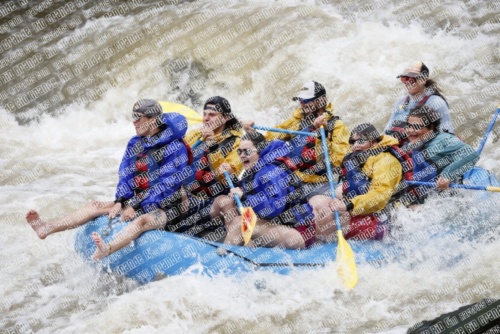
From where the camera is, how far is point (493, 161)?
23.0 feet

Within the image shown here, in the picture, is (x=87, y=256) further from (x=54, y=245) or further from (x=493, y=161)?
(x=493, y=161)

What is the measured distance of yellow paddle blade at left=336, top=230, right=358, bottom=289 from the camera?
447 centimetres

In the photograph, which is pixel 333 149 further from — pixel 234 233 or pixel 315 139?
pixel 234 233

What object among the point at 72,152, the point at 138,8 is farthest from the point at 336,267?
the point at 138,8

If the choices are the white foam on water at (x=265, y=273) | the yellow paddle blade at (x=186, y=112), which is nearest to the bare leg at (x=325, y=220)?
the white foam on water at (x=265, y=273)

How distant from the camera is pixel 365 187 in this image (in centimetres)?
473

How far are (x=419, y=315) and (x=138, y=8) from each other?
6.92 meters

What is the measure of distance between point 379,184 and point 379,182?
0.01 meters

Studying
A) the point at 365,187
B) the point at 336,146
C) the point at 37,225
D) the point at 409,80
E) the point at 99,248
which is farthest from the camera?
the point at 409,80

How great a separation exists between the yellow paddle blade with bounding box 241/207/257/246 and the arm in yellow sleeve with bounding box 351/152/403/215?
65cm

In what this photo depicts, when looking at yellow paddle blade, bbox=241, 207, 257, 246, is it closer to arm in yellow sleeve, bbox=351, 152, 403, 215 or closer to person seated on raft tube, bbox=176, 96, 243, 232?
person seated on raft tube, bbox=176, 96, 243, 232

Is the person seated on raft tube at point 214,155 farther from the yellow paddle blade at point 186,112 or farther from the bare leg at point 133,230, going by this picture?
the yellow paddle blade at point 186,112

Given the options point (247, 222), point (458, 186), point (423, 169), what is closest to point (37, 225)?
point (247, 222)

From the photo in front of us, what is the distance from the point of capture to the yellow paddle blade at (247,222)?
4.50 m
